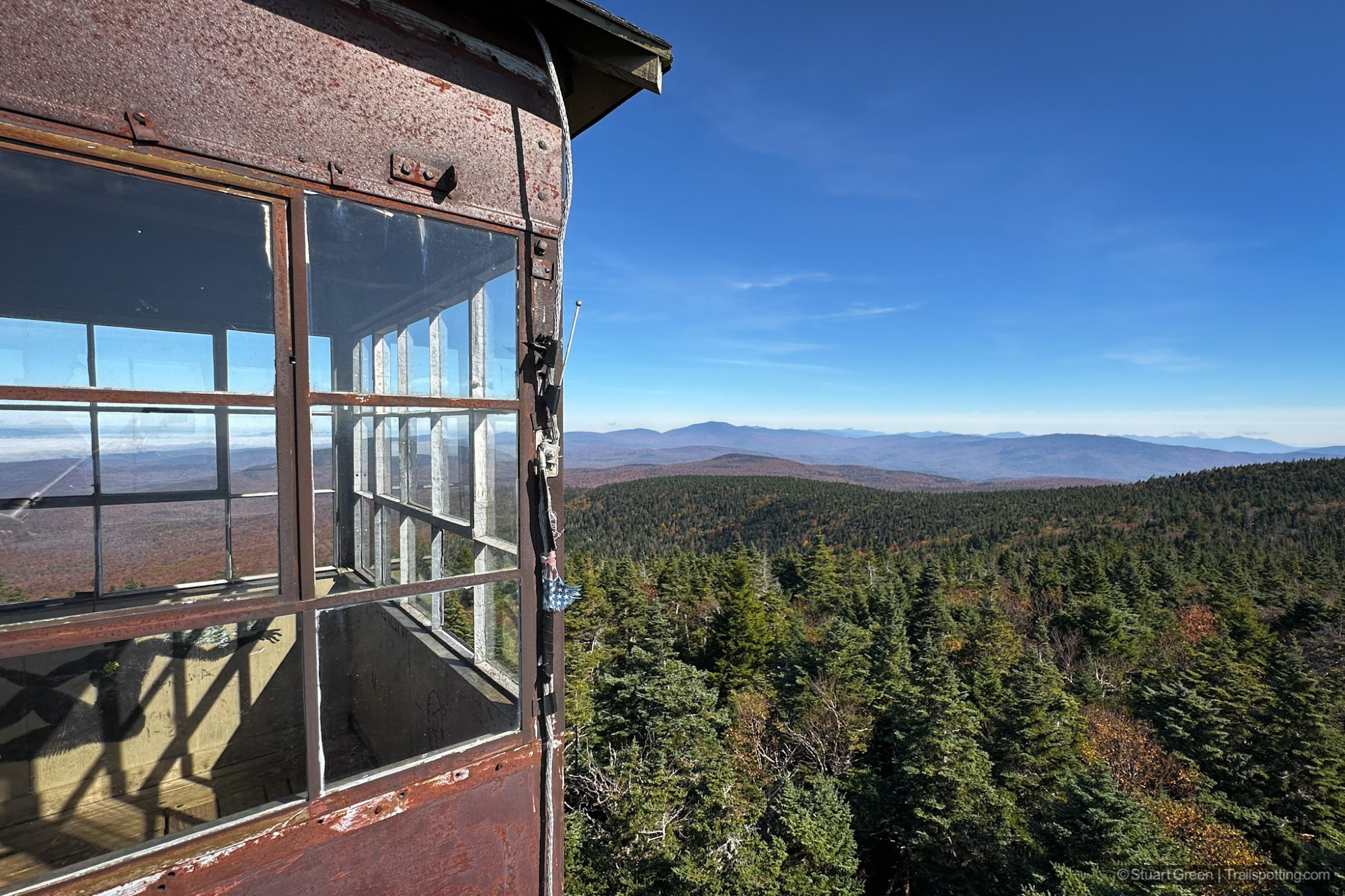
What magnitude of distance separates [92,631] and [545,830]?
2032 mm

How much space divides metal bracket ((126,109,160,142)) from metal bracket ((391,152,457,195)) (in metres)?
0.77

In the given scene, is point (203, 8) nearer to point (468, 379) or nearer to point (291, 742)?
point (468, 379)

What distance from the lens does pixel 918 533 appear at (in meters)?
82.8

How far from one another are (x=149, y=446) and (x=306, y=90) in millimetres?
2337

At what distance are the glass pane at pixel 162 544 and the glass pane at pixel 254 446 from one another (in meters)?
0.49

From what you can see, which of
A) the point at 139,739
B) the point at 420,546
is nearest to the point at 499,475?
the point at 420,546

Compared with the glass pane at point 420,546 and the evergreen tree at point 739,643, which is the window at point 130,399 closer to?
the glass pane at point 420,546

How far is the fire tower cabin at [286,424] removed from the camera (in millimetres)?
2129

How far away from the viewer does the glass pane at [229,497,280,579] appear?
12.6 feet

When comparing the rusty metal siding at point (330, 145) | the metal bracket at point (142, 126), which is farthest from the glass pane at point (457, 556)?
the metal bracket at point (142, 126)

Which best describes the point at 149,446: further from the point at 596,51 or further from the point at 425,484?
the point at 596,51

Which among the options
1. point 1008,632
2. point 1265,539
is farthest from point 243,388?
point 1265,539

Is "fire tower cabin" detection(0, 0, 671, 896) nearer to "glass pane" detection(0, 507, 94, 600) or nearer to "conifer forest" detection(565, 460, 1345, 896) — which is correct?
"glass pane" detection(0, 507, 94, 600)

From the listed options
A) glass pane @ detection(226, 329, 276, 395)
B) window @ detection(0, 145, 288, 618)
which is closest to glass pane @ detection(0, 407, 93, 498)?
window @ detection(0, 145, 288, 618)
